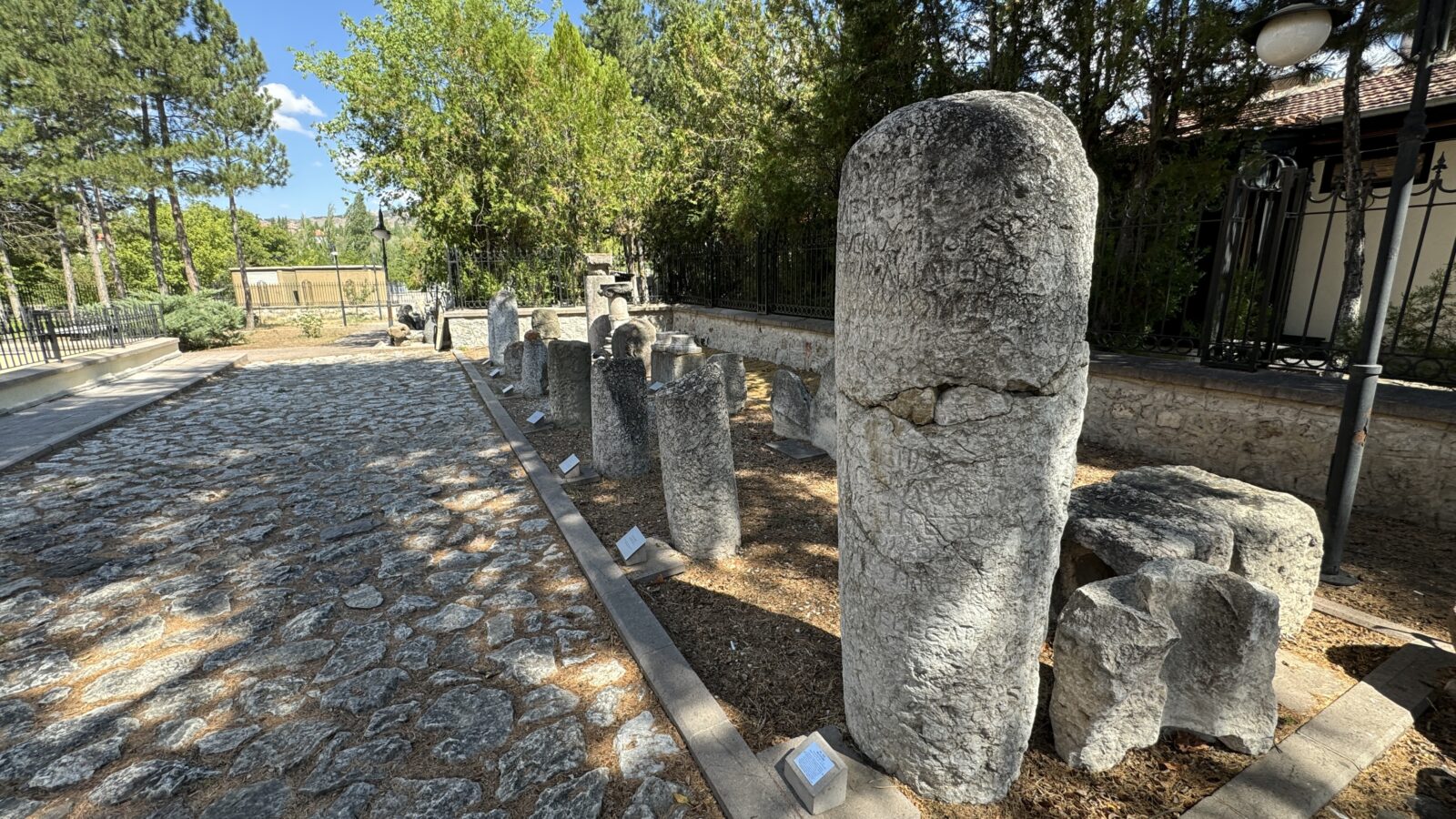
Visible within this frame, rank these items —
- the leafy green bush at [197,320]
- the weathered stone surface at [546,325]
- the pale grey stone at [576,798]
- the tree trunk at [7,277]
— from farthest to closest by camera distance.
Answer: the tree trunk at [7,277] → the leafy green bush at [197,320] → the weathered stone surface at [546,325] → the pale grey stone at [576,798]

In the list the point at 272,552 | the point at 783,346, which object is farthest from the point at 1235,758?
the point at 783,346

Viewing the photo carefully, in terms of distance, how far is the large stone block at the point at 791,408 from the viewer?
5.98 meters

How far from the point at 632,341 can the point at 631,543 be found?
569 centimetres

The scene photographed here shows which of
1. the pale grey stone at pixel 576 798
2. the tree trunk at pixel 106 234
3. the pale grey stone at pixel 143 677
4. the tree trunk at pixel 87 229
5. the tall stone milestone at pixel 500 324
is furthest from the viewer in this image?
the tree trunk at pixel 106 234

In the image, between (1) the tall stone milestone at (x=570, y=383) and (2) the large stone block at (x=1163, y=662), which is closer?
(2) the large stone block at (x=1163, y=662)

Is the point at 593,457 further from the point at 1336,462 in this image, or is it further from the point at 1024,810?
the point at 1336,462

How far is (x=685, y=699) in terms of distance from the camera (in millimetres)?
2457

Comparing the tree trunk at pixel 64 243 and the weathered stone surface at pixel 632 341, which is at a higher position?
the tree trunk at pixel 64 243

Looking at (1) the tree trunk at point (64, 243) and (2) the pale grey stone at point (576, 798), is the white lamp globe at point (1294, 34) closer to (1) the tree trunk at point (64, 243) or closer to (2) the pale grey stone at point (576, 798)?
(2) the pale grey stone at point (576, 798)

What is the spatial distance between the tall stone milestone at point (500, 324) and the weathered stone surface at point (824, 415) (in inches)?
322

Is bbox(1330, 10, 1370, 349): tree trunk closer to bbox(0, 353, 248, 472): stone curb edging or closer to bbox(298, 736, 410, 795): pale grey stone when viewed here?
bbox(298, 736, 410, 795): pale grey stone

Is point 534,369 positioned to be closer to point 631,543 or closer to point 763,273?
point 763,273

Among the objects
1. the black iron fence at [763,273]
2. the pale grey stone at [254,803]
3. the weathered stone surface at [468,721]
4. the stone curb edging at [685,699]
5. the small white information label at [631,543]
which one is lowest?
the pale grey stone at [254,803]

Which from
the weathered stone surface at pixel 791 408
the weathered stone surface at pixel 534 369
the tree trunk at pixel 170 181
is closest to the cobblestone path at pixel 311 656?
the weathered stone surface at pixel 791 408
